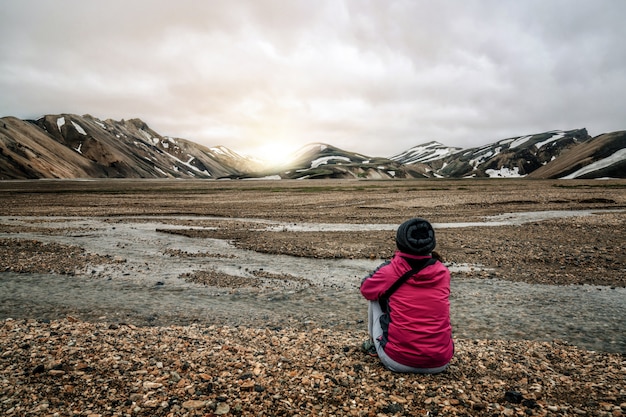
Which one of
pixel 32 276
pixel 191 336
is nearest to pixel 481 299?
pixel 191 336

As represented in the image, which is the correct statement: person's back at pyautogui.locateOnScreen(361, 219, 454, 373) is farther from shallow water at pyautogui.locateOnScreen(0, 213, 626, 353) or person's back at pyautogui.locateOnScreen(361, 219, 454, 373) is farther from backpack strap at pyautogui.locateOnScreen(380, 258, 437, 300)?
shallow water at pyautogui.locateOnScreen(0, 213, 626, 353)

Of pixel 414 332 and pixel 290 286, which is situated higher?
pixel 414 332

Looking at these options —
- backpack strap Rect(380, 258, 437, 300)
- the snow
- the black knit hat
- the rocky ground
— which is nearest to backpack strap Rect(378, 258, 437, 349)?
backpack strap Rect(380, 258, 437, 300)

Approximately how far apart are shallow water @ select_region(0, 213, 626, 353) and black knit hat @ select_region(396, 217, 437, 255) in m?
4.69

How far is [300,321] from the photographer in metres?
10.7

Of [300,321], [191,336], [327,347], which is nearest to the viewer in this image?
[327,347]

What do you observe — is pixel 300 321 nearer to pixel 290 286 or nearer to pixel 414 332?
pixel 290 286

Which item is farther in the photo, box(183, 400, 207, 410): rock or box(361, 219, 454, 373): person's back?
box(361, 219, 454, 373): person's back

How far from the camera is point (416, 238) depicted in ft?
20.5

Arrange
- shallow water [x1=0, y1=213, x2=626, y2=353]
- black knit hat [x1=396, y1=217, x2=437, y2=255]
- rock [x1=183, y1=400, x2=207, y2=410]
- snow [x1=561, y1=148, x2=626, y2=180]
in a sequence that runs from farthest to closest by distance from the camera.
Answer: snow [x1=561, y1=148, x2=626, y2=180] < shallow water [x1=0, y1=213, x2=626, y2=353] < black knit hat [x1=396, y1=217, x2=437, y2=255] < rock [x1=183, y1=400, x2=207, y2=410]

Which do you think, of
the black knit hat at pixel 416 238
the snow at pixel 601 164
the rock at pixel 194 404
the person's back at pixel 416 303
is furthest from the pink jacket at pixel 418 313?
the snow at pixel 601 164

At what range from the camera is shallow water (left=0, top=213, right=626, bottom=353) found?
1036cm

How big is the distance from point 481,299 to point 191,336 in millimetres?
9354

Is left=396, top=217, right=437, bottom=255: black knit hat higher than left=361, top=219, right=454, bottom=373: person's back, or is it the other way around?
left=396, top=217, right=437, bottom=255: black knit hat
